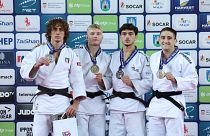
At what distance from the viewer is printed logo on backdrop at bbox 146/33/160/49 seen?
600cm

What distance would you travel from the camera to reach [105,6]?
6023mm

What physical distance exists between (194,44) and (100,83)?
173cm

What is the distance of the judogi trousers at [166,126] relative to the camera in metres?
4.68

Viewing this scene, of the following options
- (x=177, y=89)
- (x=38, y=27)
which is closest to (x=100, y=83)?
(x=177, y=89)

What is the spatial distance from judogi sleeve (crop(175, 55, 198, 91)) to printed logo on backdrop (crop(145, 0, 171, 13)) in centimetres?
137

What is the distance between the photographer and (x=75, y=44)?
6.08m

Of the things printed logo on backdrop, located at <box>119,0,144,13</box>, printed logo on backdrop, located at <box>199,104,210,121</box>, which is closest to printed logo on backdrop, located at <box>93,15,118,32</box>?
printed logo on backdrop, located at <box>119,0,144,13</box>

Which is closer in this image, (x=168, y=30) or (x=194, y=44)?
Result: (x=168, y=30)

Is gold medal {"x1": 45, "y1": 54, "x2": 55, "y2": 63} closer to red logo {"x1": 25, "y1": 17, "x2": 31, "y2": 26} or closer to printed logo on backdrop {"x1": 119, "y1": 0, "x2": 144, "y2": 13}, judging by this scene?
red logo {"x1": 25, "y1": 17, "x2": 31, "y2": 26}

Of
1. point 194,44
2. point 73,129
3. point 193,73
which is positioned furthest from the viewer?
point 194,44

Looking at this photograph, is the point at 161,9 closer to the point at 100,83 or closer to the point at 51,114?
the point at 100,83

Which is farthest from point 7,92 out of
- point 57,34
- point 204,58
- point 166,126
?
point 204,58

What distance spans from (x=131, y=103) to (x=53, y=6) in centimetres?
202

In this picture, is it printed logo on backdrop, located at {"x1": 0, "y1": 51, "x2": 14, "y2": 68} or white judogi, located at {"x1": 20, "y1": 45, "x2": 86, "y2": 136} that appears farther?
printed logo on backdrop, located at {"x1": 0, "y1": 51, "x2": 14, "y2": 68}
